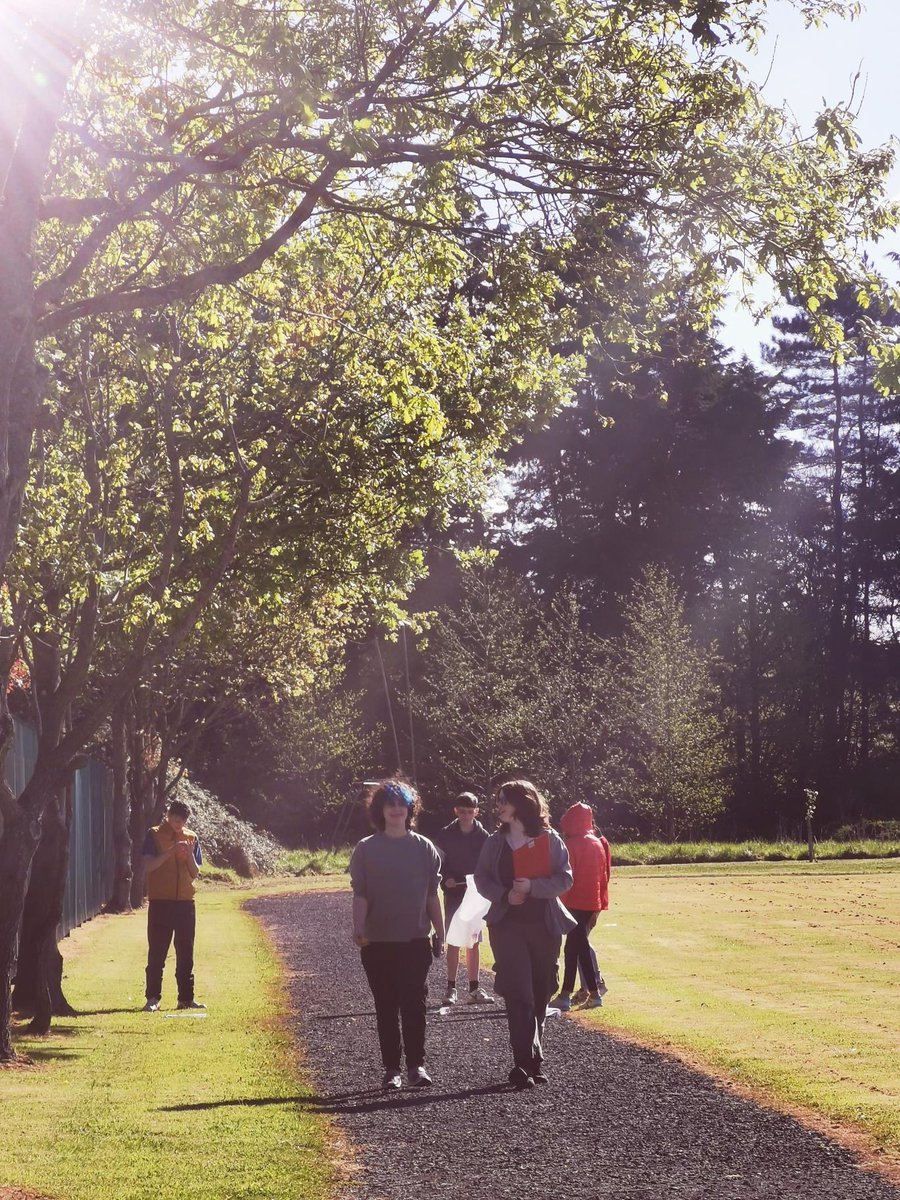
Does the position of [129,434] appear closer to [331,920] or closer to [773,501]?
[331,920]

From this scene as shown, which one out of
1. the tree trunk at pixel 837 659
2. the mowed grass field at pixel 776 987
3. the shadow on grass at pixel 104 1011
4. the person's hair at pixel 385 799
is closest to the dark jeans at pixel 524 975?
the person's hair at pixel 385 799

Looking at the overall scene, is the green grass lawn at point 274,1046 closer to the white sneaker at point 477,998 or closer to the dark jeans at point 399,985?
the dark jeans at point 399,985

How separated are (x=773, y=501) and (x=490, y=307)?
2122 inches

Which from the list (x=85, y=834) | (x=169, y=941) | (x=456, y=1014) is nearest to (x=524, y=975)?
(x=456, y=1014)

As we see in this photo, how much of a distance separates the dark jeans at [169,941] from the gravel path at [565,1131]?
273 cm

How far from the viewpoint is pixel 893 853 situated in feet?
148

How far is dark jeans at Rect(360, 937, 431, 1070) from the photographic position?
400 inches

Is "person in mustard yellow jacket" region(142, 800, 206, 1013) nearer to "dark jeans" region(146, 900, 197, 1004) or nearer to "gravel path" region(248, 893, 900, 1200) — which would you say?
"dark jeans" region(146, 900, 197, 1004)

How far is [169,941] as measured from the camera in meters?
15.6

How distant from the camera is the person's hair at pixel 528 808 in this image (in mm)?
10516

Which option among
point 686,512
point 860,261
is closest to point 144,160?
point 860,261

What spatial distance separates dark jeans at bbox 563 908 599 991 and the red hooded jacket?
0.10 metres

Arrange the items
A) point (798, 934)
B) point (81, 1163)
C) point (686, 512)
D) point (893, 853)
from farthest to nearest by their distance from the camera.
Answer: point (686, 512), point (893, 853), point (798, 934), point (81, 1163)

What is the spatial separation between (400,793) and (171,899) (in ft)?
20.2
